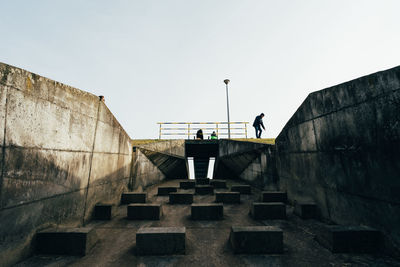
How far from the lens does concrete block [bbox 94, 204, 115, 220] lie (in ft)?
16.7

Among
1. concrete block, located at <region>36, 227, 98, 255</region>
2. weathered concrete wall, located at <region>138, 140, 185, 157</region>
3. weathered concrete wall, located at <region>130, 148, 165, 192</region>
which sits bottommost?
concrete block, located at <region>36, 227, 98, 255</region>

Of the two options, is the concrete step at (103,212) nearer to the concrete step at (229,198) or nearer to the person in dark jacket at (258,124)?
the concrete step at (229,198)

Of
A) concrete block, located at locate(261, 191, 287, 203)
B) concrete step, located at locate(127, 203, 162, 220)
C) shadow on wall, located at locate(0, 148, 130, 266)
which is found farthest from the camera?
concrete block, located at locate(261, 191, 287, 203)

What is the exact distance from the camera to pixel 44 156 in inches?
141

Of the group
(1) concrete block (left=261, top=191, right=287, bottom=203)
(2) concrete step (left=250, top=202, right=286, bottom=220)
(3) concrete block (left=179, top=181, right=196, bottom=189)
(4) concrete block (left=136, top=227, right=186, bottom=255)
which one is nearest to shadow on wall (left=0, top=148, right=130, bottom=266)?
(4) concrete block (left=136, top=227, right=186, bottom=255)

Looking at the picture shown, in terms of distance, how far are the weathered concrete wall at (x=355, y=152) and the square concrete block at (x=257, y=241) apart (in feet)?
6.14

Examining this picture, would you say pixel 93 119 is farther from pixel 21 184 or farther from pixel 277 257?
pixel 277 257

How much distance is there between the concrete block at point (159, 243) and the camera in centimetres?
315

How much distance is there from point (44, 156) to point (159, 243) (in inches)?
118

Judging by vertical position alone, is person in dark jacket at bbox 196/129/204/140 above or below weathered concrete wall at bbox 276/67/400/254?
above

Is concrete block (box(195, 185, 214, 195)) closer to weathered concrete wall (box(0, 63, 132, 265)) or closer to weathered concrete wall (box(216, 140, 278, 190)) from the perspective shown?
weathered concrete wall (box(216, 140, 278, 190))

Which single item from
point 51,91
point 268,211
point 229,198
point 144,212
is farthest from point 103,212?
A: point 268,211

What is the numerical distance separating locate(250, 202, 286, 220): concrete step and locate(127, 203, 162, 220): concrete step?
2.82 metres

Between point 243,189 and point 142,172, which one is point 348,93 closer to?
point 243,189
